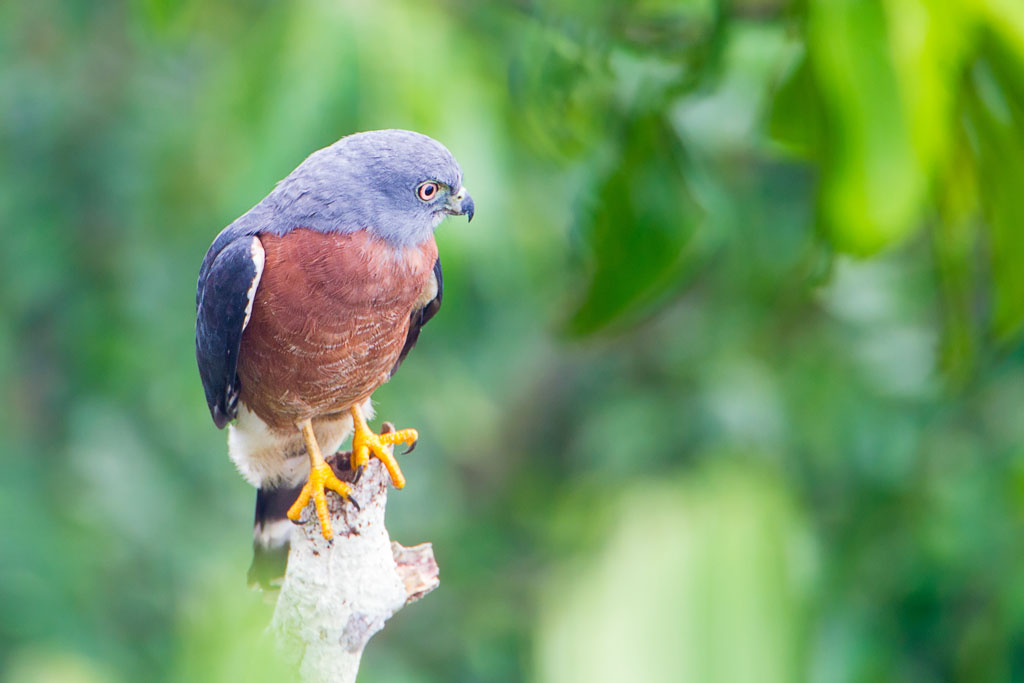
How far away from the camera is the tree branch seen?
3.78 feet

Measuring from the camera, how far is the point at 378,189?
3.82 feet

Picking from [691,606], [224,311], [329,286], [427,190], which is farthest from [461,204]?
[691,606]

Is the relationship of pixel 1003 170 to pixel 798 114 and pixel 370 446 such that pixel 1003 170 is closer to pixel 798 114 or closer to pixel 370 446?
pixel 798 114

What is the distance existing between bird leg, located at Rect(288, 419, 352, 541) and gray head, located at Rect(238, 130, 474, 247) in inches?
14.5

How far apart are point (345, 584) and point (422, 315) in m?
0.39

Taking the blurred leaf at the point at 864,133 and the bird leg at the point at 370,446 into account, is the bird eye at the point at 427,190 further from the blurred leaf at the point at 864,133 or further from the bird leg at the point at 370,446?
the blurred leaf at the point at 864,133

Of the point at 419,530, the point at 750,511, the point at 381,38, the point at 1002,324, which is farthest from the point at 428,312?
the point at 419,530

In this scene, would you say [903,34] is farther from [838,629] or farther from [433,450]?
[433,450]

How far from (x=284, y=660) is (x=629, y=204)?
1074 millimetres

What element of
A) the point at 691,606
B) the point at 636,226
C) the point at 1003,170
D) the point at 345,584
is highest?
the point at 636,226

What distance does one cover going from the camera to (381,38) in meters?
1.91

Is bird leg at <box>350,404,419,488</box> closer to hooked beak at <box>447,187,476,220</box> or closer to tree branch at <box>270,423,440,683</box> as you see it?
tree branch at <box>270,423,440,683</box>

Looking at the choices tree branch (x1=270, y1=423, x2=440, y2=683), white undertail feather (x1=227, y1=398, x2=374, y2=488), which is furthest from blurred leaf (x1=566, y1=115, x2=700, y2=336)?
tree branch (x1=270, y1=423, x2=440, y2=683)

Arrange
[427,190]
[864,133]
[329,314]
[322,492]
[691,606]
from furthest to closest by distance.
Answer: [691,606] → [864,133] → [322,492] → [329,314] → [427,190]
